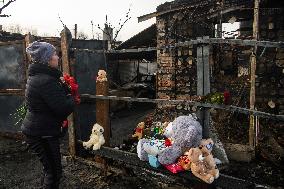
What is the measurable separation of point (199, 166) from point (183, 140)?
1.07 feet

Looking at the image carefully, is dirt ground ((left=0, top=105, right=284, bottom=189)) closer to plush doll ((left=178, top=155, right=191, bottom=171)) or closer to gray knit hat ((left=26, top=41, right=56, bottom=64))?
plush doll ((left=178, top=155, right=191, bottom=171))

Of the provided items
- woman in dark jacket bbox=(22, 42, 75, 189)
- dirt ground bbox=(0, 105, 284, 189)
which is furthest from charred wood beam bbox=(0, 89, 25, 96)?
woman in dark jacket bbox=(22, 42, 75, 189)

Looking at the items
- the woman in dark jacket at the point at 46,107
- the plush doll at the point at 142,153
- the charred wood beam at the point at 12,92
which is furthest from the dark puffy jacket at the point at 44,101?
the charred wood beam at the point at 12,92

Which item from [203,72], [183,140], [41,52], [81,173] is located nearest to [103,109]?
[81,173]

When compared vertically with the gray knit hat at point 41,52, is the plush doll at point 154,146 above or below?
below

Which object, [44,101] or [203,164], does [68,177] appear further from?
[203,164]

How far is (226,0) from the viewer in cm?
831

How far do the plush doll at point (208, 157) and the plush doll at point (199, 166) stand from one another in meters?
0.03

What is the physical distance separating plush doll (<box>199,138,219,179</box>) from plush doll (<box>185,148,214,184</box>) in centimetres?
3

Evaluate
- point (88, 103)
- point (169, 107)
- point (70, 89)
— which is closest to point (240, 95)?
point (169, 107)

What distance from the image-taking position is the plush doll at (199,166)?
3.05 metres

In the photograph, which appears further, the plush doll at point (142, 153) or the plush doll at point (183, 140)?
the plush doll at point (142, 153)

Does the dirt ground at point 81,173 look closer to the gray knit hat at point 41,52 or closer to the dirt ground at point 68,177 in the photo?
the dirt ground at point 68,177

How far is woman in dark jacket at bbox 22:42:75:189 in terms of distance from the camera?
3281mm
